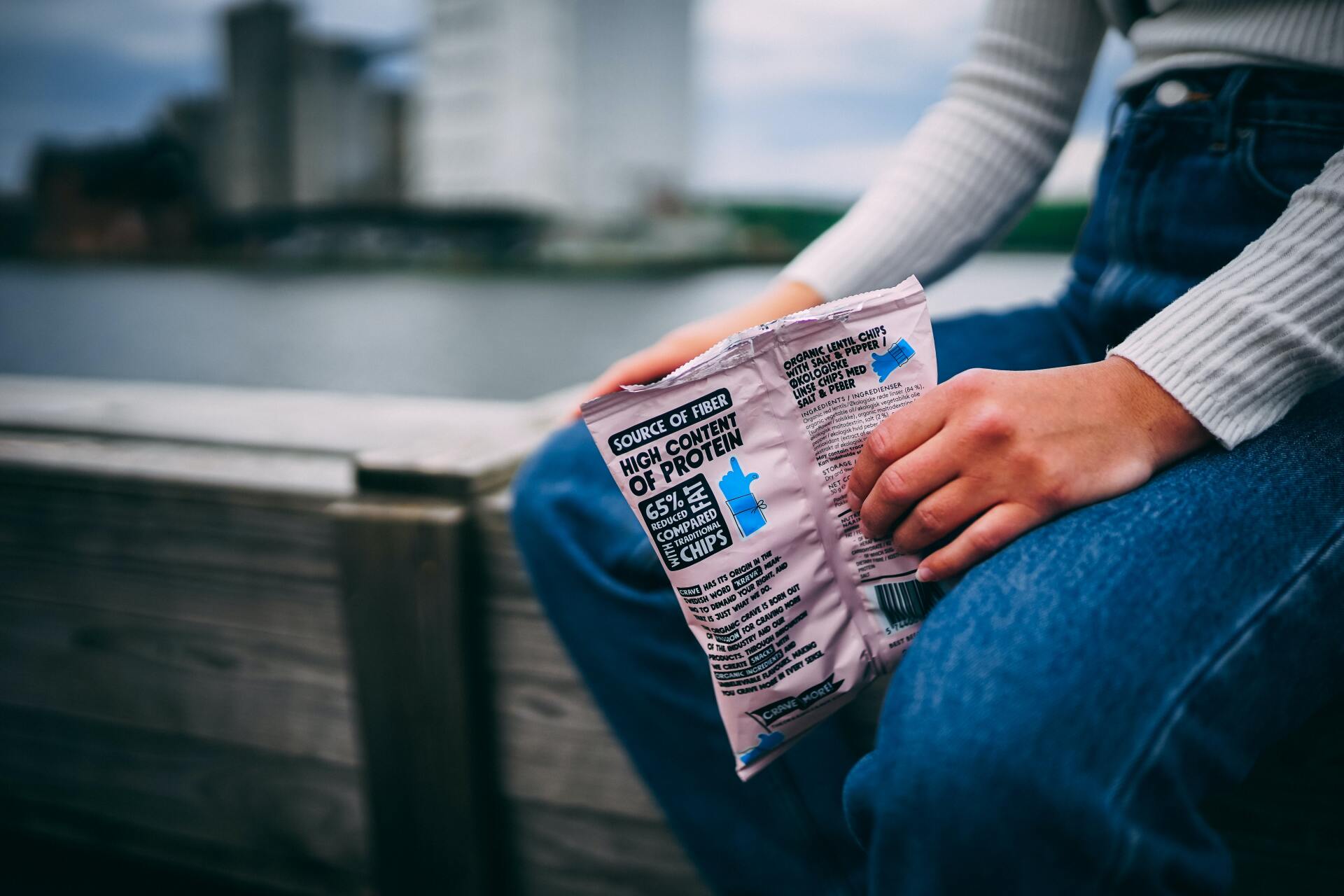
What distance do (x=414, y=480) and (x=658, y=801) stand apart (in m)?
0.35

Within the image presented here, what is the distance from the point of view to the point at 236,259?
118 feet

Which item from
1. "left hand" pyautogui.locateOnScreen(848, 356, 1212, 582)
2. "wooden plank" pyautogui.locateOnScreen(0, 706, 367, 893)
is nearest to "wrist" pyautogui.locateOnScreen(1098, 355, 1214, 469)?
"left hand" pyautogui.locateOnScreen(848, 356, 1212, 582)

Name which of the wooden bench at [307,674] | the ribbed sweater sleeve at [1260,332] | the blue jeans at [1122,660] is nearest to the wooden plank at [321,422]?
the wooden bench at [307,674]

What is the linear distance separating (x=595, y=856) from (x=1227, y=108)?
2.40 feet

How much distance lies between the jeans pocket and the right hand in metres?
0.27

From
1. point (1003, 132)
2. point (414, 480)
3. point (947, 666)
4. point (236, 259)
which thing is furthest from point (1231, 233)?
point (236, 259)

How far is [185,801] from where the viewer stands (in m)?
0.90

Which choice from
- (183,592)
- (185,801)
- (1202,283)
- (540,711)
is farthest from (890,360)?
(185,801)

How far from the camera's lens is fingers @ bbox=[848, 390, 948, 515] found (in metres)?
0.37

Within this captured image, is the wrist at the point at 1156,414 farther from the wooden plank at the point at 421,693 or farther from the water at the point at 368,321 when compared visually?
the wooden plank at the point at 421,693

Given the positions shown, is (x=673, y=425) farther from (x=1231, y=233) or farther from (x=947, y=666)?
(x=1231, y=233)

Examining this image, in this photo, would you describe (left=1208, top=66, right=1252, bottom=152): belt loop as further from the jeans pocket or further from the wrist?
the wrist

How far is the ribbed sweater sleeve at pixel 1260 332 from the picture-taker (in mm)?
385

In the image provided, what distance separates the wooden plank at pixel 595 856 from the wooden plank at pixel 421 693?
0.11 ft
